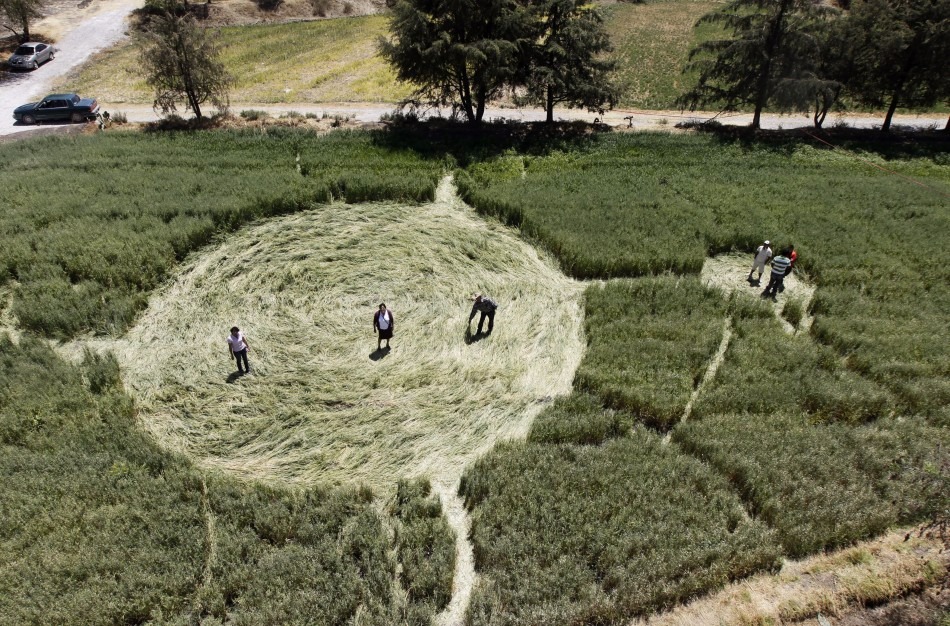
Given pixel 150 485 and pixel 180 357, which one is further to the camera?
pixel 180 357

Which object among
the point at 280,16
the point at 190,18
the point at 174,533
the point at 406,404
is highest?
the point at 280,16

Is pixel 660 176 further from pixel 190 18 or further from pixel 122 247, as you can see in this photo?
pixel 190 18

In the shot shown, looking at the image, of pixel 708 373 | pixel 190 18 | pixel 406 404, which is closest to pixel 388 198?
pixel 406 404

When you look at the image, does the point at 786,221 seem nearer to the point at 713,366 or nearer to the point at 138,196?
the point at 713,366

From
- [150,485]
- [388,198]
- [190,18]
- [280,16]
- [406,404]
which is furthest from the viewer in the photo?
[280,16]

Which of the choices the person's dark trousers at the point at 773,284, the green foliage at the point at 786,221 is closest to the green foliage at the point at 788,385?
the green foliage at the point at 786,221

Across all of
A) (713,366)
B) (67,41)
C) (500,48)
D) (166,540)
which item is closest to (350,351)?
(166,540)

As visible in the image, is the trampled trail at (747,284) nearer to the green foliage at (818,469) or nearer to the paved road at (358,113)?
the green foliage at (818,469)
